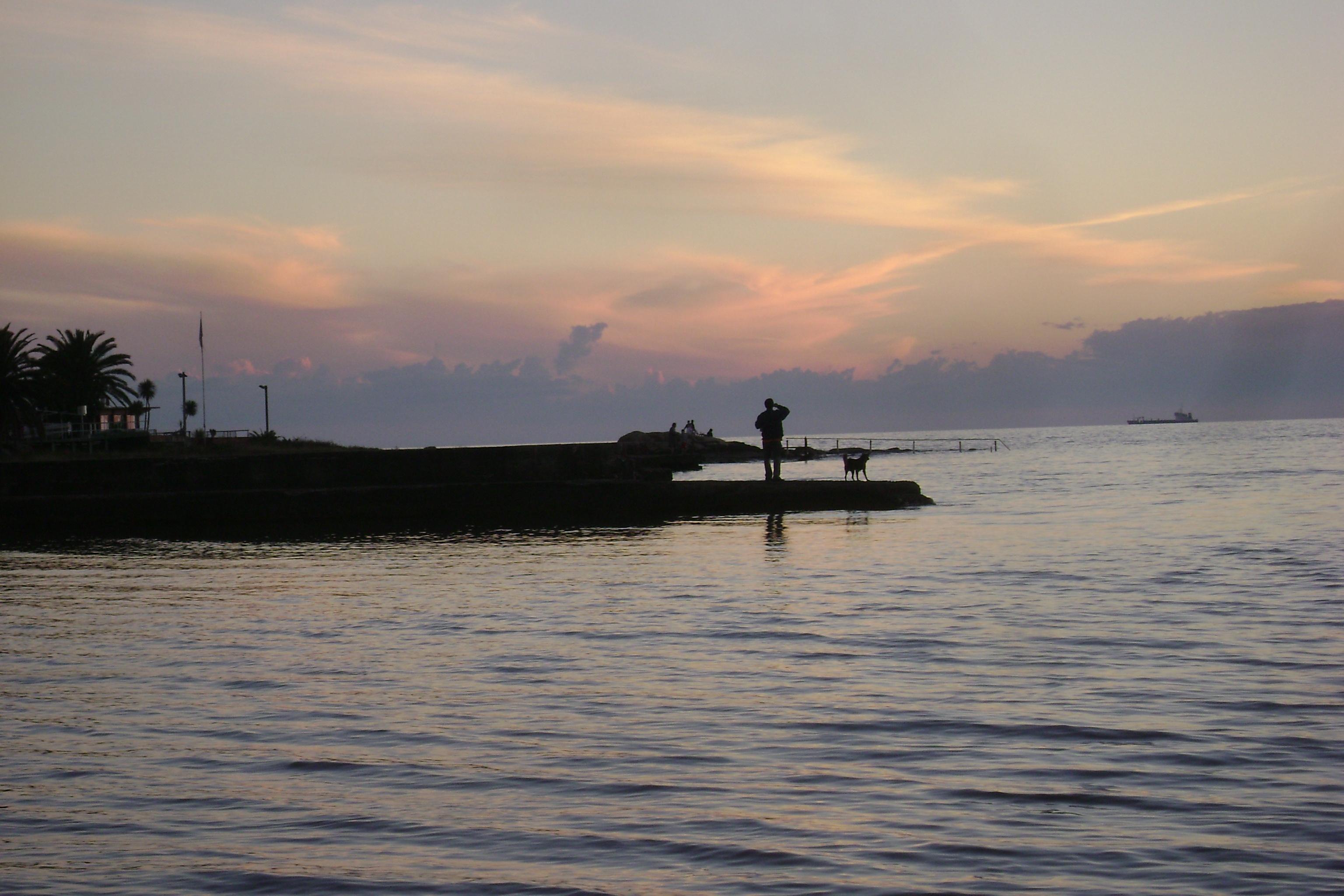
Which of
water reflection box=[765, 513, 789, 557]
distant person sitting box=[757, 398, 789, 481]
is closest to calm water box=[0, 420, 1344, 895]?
water reflection box=[765, 513, 789, 557]

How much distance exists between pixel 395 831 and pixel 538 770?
903mm

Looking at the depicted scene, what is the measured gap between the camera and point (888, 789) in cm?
479

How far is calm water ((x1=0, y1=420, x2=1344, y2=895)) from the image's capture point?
4008mm

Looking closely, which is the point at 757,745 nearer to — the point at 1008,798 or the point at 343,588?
the point at 1008,798

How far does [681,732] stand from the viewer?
5.79m

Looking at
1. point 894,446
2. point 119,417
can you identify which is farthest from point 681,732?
point 894,446

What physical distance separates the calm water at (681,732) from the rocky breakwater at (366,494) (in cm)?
891

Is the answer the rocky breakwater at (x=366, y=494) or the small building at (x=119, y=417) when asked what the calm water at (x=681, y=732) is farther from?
the small building at (x=119, y=417)

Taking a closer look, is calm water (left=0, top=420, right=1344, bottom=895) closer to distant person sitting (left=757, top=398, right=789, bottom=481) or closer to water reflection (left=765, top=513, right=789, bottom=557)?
water reflection (left=765, top=513, right=789, bottom=557)

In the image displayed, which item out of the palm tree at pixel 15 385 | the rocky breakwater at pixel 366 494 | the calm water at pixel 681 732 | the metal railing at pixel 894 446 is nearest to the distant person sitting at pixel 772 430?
the rocky breakwater at pixel 366 494

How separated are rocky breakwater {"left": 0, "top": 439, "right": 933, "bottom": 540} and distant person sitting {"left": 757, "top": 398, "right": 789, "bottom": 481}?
60cm

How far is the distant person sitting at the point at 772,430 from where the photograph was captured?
22.0m

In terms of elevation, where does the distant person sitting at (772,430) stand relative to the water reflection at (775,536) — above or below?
above

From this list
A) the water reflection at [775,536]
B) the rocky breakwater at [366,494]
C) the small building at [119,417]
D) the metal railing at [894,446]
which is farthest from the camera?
the metal railing at [894,446]
